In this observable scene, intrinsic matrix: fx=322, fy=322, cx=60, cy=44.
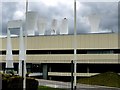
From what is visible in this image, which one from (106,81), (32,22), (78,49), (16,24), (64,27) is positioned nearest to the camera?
(106,81)

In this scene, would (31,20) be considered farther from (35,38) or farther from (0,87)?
(0,87)

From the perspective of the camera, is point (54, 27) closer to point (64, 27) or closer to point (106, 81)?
point (64, 27)

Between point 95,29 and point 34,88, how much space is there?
40.1m

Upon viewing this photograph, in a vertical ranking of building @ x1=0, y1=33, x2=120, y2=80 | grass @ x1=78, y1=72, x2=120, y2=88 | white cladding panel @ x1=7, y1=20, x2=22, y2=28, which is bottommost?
grass @ x1=78, y1=72, x2=120, y2=88

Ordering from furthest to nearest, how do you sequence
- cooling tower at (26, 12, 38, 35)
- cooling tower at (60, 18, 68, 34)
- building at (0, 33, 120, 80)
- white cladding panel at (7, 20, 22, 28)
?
cooling tower at (60, 18, 68, 34) < building at (0, 33, 120, 80) < cooling tower at (26, 12, 38, 35) < white cladding panel at (7, 20, 22, 28)

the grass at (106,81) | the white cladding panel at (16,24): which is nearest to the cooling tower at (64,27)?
the white cladding panel at (16,24)

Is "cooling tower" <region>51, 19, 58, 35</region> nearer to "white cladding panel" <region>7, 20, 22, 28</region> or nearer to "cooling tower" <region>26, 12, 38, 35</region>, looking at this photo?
"cooling tower" <region>26, 12, 38, 35</region>

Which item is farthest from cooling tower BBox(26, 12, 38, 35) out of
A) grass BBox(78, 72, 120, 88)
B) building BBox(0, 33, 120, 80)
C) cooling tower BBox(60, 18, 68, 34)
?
grass BBox(78, 72, 120, 88)

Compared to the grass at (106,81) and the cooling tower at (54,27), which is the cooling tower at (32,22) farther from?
the grass at (106,81)

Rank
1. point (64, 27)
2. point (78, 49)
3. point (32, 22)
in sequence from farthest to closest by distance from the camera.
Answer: point (64, 27) < point (78, 49) < point (32, 22)

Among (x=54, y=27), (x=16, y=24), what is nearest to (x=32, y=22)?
(x=54, y=27)

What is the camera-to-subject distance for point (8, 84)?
14.2 metres

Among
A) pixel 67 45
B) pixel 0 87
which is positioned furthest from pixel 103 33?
pixel 0 87

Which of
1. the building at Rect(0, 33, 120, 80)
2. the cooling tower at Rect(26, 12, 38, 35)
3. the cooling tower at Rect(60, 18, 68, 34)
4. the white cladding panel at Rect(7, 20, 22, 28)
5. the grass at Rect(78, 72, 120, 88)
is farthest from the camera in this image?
the cooling tower at Rect(60, 18, 68, 34)
